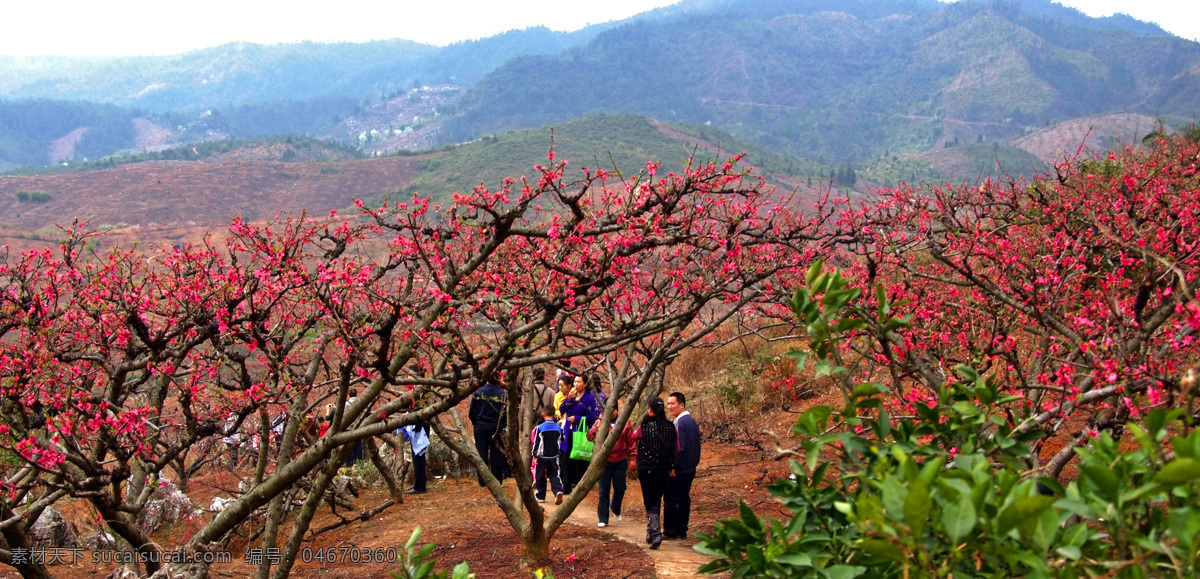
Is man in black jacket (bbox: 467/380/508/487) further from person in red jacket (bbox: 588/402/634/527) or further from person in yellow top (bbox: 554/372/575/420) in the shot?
person in red jacket (bbox: 588/402/634/527)

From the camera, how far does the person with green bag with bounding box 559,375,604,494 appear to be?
8180 mm

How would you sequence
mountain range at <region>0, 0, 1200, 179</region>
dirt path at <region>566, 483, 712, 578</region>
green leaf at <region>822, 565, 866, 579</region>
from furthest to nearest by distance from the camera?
mountain range at <region>0, 0, 1200, 179</region>, dirt path at <region>566, 483, 712, 578</region>, green leaf at <region>822, 565, 866, 579</region>

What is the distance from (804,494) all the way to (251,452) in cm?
843

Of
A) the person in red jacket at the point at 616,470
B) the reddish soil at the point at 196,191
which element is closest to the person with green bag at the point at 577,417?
the person in red jacket at the point at 616,470

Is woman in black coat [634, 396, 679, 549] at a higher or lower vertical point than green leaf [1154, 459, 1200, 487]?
lower

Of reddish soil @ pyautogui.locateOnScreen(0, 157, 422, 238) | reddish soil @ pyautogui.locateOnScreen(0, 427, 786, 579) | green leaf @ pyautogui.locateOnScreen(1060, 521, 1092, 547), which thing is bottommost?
reddish soil @ pyautogui.locateOnScreen(0, 157, 422, 238)

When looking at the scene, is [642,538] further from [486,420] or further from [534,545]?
[486,420]

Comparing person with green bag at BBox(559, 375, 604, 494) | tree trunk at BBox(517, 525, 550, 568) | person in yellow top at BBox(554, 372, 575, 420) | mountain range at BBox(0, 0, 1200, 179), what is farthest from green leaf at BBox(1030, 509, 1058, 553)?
mountain range at BBox(0, 0, 1200, 179)

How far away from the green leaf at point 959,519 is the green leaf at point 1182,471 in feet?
1.05

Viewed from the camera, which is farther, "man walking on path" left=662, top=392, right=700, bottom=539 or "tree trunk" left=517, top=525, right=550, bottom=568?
"man walking on path" left=662, top=392, right=700, bottom=539

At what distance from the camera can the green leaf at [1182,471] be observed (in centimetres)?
143

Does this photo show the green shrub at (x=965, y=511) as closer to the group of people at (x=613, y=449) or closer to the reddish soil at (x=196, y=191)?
the group of people at (x=613, y=449)

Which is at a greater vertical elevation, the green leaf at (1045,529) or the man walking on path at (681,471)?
the green leaf at (1045,529)

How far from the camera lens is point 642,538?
767 centimetres
